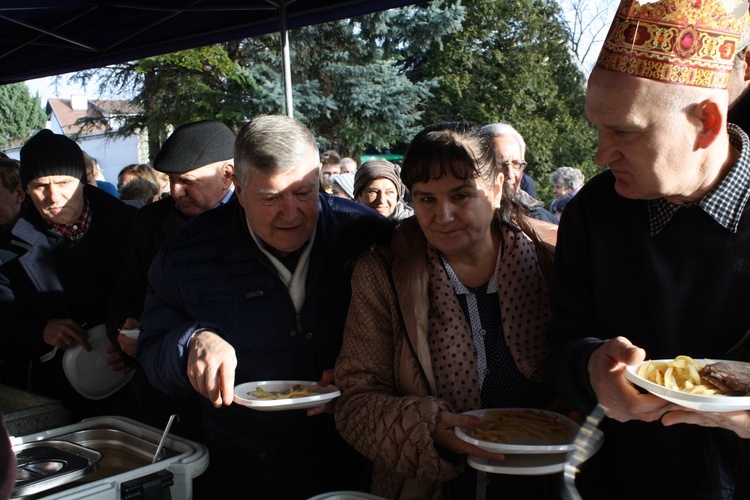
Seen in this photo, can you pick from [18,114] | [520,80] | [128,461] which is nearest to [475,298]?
[128,461]

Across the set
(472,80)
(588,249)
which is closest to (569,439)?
(588,249)

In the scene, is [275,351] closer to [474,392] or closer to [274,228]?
[274,228]

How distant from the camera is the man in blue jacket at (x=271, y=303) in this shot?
1.98 m

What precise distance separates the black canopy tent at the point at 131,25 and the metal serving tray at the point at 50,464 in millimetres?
2494

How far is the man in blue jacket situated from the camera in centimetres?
198

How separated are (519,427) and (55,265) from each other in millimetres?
2340

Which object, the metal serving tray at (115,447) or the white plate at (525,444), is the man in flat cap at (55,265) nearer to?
the metal serving tray at (115,447)

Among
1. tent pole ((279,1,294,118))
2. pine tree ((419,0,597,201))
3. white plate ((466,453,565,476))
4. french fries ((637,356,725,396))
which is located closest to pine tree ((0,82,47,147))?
pine tree ((419,0,597,201))

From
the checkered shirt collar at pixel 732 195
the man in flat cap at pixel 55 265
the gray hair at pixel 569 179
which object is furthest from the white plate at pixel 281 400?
the gray hair at pixel 569 179

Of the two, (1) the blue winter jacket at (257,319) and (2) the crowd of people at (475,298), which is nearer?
(2) the crowd of people at (475,298)

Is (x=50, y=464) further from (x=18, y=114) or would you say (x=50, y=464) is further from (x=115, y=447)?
(x=18, y=114)

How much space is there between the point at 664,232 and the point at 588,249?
0.17m

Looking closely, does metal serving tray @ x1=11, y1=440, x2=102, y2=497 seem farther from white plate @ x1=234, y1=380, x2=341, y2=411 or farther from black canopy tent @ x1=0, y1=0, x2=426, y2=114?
black canopy tent @ x1=0, y1=0, x2=426, y2=114

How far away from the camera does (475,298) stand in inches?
71.1
